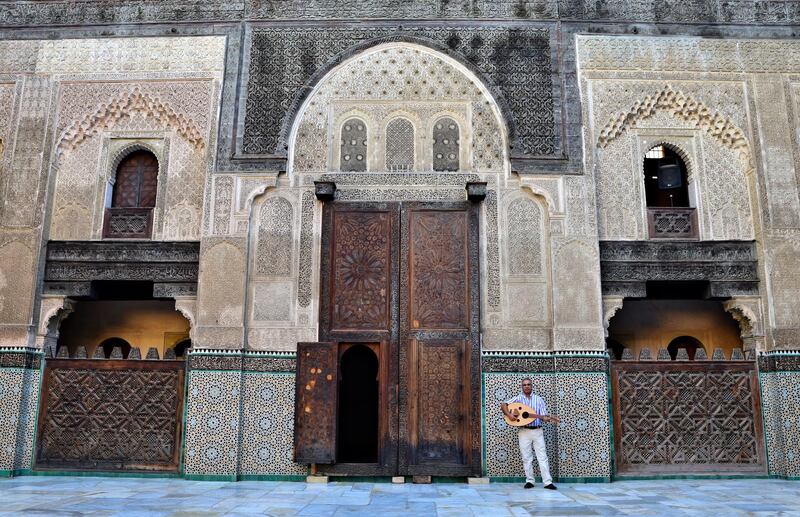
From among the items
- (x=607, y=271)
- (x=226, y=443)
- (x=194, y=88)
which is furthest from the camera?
(x=194, y=88)

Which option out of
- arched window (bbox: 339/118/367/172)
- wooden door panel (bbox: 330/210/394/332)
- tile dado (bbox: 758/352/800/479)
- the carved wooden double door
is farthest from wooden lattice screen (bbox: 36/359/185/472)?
tile dado (bbox: 758/352/800/479)

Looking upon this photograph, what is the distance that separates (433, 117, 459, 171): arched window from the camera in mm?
7406

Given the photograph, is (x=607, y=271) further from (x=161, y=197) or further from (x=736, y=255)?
(x=161, y=197)

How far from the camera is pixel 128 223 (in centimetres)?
741

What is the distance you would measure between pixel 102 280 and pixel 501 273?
427cm

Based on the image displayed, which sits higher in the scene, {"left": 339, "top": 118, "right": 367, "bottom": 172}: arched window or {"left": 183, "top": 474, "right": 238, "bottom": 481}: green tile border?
{"left": 339, "top": 118, "right": 367, "bottom": 172}: arched window

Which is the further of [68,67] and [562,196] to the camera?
[68,67]

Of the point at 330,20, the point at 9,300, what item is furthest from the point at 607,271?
the point at 9,300

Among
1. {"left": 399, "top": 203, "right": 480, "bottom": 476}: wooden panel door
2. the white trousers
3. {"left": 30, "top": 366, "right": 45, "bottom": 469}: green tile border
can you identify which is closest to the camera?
the white trousers

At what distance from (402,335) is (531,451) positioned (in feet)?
5.55

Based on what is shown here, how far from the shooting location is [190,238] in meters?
7.27

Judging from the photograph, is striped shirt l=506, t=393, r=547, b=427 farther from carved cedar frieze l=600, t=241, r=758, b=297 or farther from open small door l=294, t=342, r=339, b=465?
open small door l=294, t=342, r=339, b=465

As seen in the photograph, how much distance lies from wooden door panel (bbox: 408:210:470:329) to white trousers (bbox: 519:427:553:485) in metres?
1.26

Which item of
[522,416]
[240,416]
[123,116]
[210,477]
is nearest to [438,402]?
[522,416]
